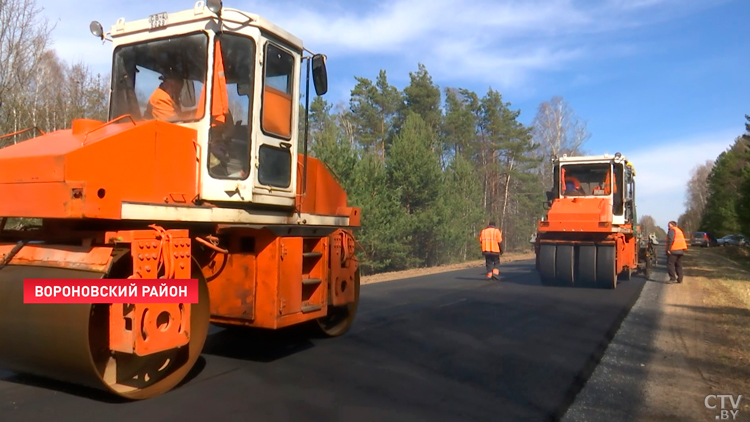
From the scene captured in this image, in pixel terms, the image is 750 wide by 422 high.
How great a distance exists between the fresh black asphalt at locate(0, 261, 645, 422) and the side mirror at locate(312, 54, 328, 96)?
8.94 ft

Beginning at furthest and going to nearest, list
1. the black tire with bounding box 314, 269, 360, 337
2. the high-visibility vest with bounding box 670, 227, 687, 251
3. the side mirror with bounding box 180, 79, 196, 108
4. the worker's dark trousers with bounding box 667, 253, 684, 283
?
the worker's dark trousers with bounding box 667, 253, 684, 283, the high-visibility vest with bounding box 670, 227, 687, 251, the black tire with bounding box 314, 269, 360, 337, the side mirror with bounding box 180, 79, 196, 108

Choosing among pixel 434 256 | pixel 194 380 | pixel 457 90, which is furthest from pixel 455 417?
pixel 457 90

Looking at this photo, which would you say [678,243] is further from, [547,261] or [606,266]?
[547,261]

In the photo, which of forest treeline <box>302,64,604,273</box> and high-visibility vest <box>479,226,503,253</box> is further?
forest treeline <box>302,64,604,273</box>

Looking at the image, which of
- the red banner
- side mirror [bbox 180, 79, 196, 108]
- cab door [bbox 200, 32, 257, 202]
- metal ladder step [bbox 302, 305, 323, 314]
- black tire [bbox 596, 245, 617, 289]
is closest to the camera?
the red banner

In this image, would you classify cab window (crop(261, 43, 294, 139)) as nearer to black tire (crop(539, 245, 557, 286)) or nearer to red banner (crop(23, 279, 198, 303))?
red banner (crop(23, 279, 198, 303))

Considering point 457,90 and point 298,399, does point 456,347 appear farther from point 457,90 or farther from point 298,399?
point 457,90

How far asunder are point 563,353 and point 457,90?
140 feet

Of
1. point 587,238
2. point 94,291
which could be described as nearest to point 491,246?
point 587,238

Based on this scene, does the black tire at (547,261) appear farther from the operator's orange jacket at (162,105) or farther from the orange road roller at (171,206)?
the operator's orange jacket at (162,105)

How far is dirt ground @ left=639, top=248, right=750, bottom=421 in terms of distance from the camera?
4812mm

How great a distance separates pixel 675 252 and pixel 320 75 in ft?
40.9

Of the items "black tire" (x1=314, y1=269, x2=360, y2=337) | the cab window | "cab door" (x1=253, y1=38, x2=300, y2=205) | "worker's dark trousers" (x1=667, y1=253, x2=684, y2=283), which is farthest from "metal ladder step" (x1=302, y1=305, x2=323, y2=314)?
"worker's dark trousers" (x1=667, y1=253, x2=684, y2=283)

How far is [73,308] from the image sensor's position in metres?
3.98
